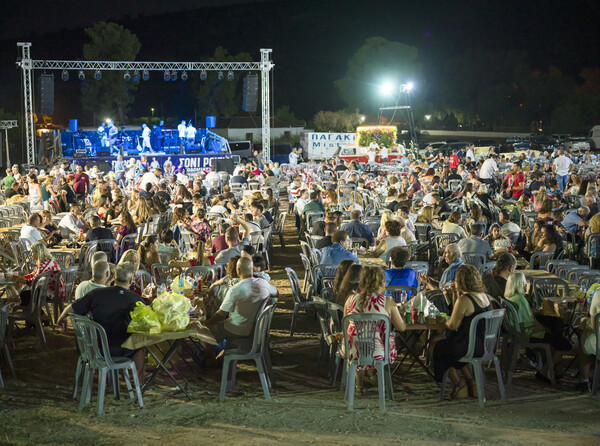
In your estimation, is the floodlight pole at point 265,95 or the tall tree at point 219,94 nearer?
the floodlight pole at point 265,95

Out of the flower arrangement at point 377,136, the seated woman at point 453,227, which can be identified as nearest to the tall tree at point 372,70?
the flower arrangement at point 377,136

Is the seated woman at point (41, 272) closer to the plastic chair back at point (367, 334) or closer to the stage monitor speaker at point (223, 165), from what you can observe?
the plastic chair back at point (367, 334)

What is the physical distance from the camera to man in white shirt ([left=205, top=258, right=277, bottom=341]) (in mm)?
5578

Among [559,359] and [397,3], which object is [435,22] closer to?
[397,3]

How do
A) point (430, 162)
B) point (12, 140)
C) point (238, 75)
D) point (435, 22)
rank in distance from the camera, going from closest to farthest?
point (430, 162) < point (12, 140) < point (238, 75) < point (435, 22)

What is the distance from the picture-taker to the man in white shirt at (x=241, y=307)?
5578 millimetres

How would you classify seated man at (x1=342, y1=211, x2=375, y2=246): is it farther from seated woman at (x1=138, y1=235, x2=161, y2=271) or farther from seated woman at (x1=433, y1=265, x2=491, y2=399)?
seated woman at (x1=433, y1=265, x2=491, y2=399)

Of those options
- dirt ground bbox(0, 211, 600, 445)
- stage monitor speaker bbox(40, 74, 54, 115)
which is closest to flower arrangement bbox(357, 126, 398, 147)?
stage monitor speaker bbox(40, 74, 54, 115)

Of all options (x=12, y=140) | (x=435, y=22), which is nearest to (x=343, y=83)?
(x=12, y=140)

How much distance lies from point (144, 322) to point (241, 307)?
0.80m

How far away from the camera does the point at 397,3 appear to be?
117312mm

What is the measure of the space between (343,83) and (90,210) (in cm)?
5726

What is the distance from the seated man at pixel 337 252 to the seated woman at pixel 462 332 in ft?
7.36

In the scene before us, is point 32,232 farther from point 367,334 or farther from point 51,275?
point 367,334
